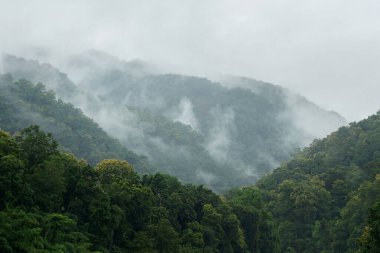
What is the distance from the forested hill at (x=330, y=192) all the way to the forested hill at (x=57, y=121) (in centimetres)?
3891

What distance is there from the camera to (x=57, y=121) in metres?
117

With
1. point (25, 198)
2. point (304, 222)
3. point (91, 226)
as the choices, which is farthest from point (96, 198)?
point (304, 222)

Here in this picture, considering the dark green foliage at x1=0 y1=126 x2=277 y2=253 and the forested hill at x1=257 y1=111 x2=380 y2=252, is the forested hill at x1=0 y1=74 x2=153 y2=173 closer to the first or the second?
the forested hill at x1=257 y1=111 x2=380 y2=252

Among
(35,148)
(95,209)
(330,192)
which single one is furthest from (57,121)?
(95,209)

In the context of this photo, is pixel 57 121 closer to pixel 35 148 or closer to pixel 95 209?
pixel 35 148

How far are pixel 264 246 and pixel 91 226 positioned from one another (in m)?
28.8

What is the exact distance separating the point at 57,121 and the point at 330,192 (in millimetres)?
62874

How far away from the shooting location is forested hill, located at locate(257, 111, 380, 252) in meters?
67.2

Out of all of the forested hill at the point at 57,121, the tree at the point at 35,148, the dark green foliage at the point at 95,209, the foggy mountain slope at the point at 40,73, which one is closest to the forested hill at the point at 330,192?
the dark green foliage at the point at 95,209

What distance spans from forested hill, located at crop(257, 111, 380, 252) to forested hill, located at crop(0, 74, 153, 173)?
38.9 meters

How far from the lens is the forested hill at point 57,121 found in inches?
4281

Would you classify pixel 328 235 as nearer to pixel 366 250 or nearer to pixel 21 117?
pixel 366 250

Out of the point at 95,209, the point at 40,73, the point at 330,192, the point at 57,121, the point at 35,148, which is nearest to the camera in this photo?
the point at 95,209

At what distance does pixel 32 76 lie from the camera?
18000cm
